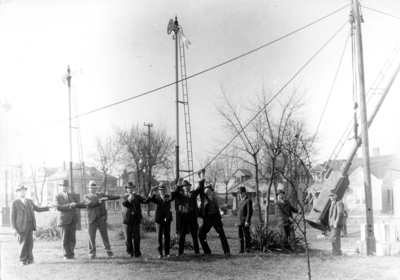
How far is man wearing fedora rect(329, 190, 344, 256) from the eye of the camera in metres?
10.4

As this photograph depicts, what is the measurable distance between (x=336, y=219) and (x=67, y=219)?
6886mm

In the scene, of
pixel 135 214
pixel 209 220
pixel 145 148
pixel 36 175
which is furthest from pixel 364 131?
pixel 36 175

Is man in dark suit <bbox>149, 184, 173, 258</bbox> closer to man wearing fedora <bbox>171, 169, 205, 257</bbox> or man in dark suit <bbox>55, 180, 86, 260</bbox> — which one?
man wearing fedora <bbox>171, 169, 205, 257</bbox>

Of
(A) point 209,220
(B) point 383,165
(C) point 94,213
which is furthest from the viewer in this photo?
(B) point 383,165

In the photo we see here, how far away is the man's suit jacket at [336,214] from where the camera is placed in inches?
412

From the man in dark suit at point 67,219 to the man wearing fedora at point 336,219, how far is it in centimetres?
641

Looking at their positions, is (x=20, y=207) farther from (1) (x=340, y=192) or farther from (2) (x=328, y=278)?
(1) (x=340, y=192)

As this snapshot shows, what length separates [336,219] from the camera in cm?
1053

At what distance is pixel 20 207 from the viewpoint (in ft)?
31.0

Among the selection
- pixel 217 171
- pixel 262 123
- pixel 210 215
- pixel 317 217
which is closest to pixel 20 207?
pixel 210 215

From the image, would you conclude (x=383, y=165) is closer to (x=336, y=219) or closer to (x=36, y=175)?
(x=336, y=219)

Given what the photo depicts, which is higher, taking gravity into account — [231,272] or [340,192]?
[340,192]

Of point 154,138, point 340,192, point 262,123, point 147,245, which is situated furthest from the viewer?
point 154,138

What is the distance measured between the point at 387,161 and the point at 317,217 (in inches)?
1304
